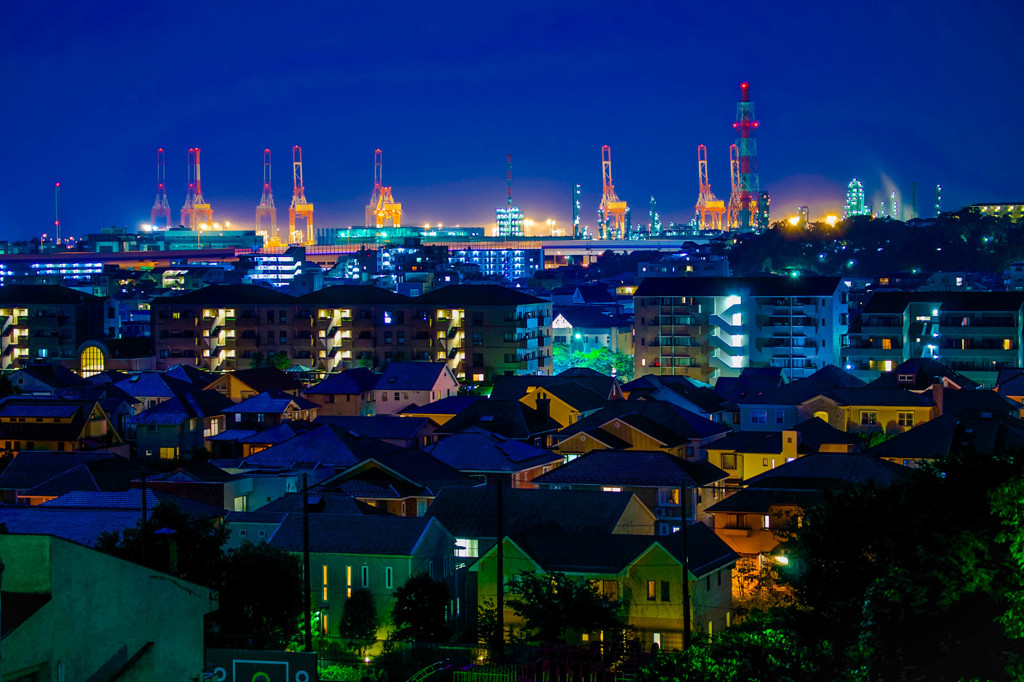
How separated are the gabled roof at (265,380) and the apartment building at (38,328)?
35.8 ft

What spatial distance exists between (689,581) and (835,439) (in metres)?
8.28

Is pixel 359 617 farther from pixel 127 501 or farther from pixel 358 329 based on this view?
pixel 358 329

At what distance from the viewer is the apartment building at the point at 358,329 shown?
31.4m

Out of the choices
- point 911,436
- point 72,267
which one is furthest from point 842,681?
point 72,267

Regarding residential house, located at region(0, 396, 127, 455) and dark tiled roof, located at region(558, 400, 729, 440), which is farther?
residential house, located at region(0, 396, 127, 455)

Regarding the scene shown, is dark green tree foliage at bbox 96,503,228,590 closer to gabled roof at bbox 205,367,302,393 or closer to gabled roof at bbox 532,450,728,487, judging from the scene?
gabled roof at bbox 532,450,728,487

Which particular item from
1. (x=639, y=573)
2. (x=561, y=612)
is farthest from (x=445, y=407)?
(x=561, y=612)

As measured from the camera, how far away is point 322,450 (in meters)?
17.2

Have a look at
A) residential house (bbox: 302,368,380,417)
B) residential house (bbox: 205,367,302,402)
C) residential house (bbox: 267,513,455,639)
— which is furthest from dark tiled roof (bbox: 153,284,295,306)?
residential house (bbox: 267,513,455,639)

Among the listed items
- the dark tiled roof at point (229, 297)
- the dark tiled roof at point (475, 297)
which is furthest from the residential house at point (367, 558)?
the dark tiled roof at point (229, 297)

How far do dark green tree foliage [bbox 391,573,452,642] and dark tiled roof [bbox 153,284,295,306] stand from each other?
77.5ft

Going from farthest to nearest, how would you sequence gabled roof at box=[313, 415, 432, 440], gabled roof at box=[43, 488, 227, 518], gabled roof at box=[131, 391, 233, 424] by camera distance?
gabled roof at box=[131, 391, 233, 424], gabled roof at box=[313, 415, 432, 440], gabled roof at box=[43, 488, 227, 518]

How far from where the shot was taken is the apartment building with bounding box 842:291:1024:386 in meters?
27.8

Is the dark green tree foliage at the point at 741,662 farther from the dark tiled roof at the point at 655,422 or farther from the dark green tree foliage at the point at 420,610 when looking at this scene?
the dark tiled roof at the point at 655,422
